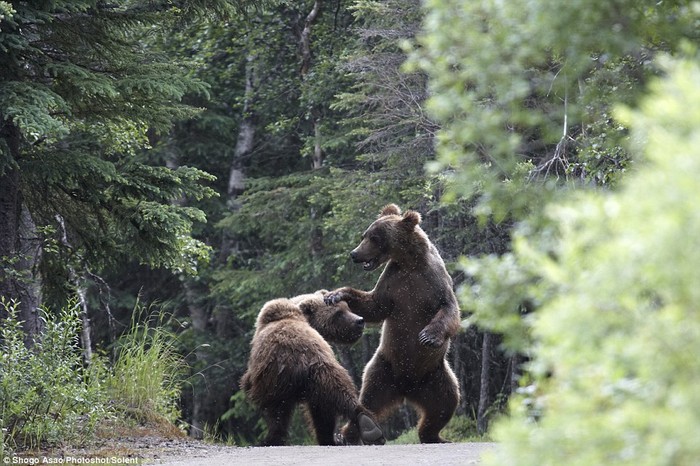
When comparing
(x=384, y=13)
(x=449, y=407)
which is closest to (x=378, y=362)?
(x=449, y=407)

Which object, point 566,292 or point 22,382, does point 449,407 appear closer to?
point 22,382

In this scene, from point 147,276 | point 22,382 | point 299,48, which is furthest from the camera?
point 147,276

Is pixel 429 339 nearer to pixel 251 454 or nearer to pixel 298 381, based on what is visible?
pixel 298 381

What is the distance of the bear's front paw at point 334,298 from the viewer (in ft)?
31.2

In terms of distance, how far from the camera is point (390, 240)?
9.42 m

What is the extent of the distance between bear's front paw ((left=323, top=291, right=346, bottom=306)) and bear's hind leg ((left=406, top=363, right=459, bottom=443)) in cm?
115

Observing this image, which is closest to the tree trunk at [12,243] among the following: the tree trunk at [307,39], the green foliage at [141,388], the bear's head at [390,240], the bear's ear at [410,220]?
the green foliage at [141,388]

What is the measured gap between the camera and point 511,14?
12.1 ft

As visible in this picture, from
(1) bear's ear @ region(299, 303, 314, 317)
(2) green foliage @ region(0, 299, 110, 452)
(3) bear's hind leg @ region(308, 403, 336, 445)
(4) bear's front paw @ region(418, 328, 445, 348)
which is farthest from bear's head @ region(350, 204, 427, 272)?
(2) green foliage @ region(0, 299, 110, 452)

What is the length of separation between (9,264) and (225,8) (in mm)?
3313

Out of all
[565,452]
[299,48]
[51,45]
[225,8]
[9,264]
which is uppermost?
[299,48]

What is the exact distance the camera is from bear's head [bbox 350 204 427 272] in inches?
370

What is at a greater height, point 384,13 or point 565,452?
point 384,13

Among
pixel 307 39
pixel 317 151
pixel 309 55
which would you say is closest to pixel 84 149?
pixel 317 151
